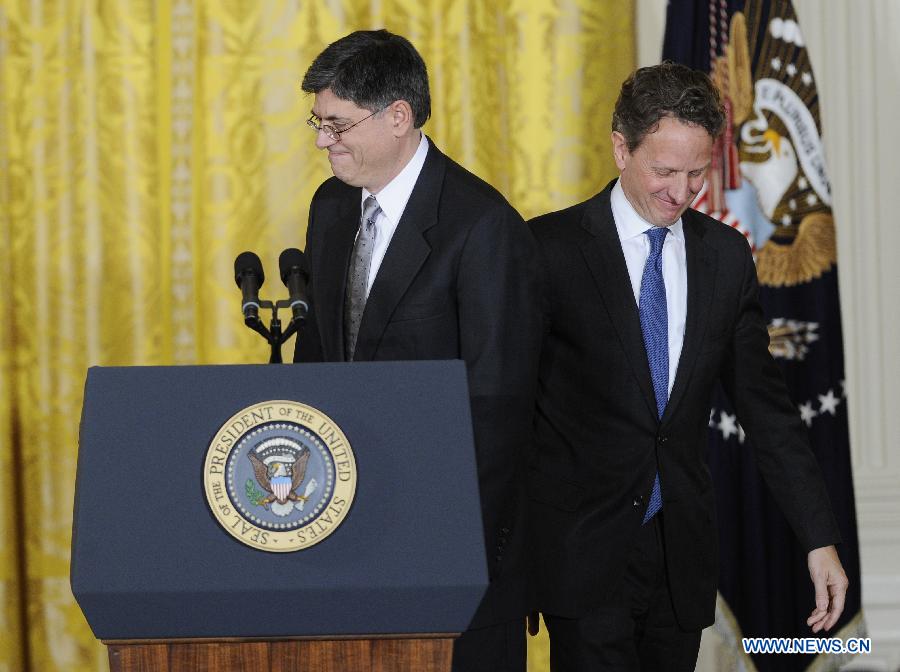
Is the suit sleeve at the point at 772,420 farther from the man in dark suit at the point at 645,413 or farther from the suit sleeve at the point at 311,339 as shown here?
the suit sleeve at the point at 311,339

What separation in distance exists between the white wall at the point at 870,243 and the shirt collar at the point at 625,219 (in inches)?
70.3

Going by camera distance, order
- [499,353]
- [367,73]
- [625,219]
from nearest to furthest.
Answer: [499,353], [367,73], [625,219]

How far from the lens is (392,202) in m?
2.29

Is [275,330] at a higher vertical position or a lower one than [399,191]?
lower

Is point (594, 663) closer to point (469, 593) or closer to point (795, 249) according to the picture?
point (469, 593)

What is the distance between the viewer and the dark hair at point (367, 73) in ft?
7.32

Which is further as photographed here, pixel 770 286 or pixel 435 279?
pixel 770 286

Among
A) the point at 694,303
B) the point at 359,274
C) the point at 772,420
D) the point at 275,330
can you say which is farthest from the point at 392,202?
the point at 772,420

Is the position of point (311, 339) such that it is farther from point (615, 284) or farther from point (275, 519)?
point (275, 519)

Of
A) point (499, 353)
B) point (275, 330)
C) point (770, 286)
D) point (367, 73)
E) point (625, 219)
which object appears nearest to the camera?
point (275, 330)

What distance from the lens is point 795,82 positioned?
3734 mm

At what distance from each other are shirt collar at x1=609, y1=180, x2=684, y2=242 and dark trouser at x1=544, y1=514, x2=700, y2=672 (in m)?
0.58

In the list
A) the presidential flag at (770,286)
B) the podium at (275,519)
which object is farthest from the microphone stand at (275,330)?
the presidential flag at (770,286)

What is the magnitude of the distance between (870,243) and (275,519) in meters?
3.01
